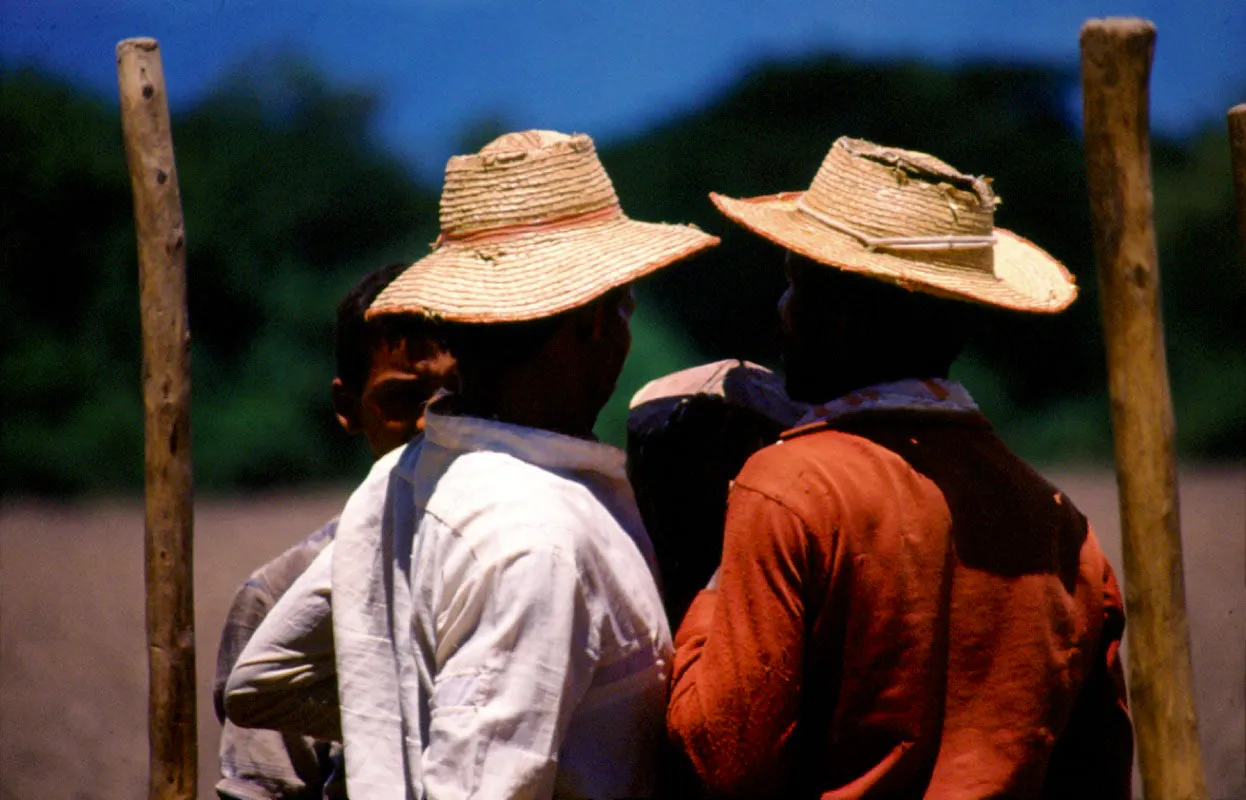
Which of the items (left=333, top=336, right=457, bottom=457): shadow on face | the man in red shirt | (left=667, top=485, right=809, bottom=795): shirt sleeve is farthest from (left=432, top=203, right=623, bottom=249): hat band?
(left=333, top=336, right=457, bottom=457): shadow on face

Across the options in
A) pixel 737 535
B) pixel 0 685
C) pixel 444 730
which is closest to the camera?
pixel 444 730

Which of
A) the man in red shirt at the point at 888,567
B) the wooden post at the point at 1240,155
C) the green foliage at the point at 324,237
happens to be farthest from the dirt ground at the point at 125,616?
the man in red shirt at the point at 888,567

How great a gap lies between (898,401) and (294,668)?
1175mm

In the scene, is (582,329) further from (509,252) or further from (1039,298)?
(1039,298)

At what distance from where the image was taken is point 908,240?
229 cm

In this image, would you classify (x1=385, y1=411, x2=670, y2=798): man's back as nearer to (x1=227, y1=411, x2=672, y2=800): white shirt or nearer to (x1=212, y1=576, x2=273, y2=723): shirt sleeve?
(x1=227, y1=411, x2=672, y2=800): white shirt

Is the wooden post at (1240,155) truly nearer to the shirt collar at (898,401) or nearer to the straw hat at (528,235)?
the shirt collar at (898,401)

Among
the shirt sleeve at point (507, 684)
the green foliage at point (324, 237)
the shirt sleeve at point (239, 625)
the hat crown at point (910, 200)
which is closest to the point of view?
the shirt sleeve at point (507, 684)

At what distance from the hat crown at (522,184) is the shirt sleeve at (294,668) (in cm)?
65

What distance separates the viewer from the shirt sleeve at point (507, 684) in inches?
77.9

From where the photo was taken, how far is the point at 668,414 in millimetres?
2684

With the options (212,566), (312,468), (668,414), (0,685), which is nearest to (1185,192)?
(312,468)

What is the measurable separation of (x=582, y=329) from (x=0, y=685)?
7952mm

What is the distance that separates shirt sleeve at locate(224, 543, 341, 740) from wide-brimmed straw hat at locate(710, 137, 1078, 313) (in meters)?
0.99
